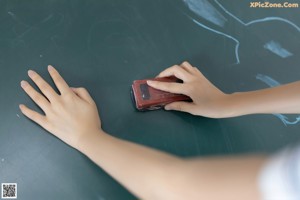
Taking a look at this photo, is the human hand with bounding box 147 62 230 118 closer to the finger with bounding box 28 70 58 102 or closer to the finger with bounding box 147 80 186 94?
the finger with bounding box 147 80 186 94

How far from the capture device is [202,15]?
0.74 metres

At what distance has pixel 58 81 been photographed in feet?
2.04

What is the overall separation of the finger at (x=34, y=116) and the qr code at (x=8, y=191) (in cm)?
12

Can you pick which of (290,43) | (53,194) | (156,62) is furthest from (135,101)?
(290,43)

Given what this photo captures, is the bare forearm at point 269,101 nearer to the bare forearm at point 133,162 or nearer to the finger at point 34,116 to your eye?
the bare forearm at point 133,162

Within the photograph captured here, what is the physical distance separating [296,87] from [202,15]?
26 centimetres

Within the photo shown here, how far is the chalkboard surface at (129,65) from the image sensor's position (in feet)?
1.99

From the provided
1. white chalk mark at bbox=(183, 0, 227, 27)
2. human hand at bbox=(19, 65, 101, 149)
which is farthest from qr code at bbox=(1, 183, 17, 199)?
white chalk mark at bbox=(183, 0, 227, 27)

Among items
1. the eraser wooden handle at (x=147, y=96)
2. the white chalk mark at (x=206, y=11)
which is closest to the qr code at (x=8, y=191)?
the eraser wooden handle at (x=147, y=96)

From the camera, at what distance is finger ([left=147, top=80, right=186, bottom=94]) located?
0.65 metres

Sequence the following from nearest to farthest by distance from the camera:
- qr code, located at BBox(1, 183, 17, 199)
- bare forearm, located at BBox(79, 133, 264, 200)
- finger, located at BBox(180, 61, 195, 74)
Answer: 1. bare forearm, located at BBox(79, 133, 264, 200)
2. qr code, located at BBox(1, 183, 17, 199)
3. finger, located at BBox(180, 61, 195, 74)

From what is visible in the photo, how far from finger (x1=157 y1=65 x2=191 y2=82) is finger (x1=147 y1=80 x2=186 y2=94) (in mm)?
18

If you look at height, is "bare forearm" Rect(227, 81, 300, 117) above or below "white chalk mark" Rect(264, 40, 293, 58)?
below

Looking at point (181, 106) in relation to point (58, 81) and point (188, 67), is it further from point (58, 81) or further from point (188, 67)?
point (58, 81)
